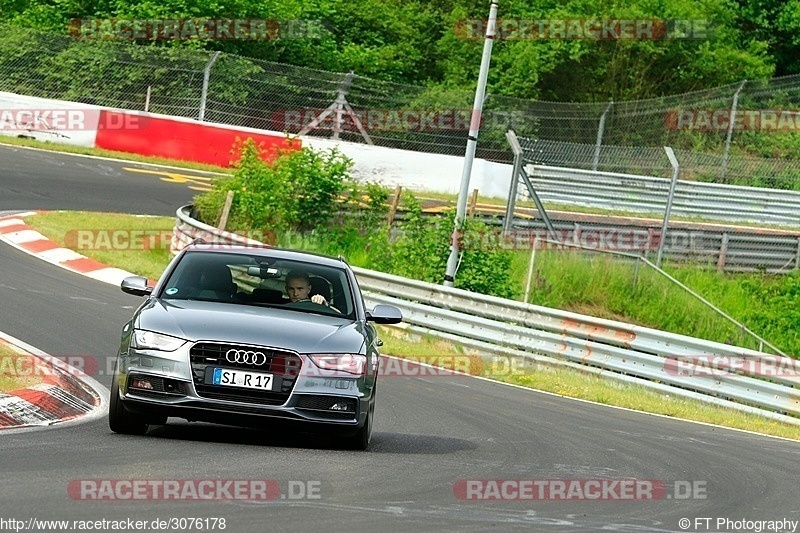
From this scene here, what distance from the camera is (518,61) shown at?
42.8 meters

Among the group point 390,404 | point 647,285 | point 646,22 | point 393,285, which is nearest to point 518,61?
point 646,22

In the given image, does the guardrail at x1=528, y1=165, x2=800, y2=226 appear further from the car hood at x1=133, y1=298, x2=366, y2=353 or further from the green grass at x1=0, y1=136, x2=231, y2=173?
the car hood at x1=133, y1=298, x2=366, y2=353

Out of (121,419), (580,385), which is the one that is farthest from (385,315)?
(580,385)

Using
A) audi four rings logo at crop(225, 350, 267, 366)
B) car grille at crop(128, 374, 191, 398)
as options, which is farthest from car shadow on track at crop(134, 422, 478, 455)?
audi four rings logo at crop(225, 350, 267, 366)

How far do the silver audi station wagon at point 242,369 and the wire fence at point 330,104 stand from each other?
22754 mm

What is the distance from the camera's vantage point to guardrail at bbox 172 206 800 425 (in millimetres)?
16656

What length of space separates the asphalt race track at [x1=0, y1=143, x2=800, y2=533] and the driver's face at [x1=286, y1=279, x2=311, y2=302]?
103cm

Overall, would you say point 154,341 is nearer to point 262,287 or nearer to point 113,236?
point 262,287

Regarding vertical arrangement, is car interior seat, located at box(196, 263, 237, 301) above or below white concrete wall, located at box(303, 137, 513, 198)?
below

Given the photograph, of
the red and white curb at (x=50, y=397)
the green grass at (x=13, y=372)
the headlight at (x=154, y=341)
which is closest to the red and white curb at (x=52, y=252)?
the red and white curb at (x=50, y=397)

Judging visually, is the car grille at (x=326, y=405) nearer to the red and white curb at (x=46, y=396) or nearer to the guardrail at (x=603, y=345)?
the red and white curb at (x=46, y=396)

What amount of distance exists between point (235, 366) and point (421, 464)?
1.38 m

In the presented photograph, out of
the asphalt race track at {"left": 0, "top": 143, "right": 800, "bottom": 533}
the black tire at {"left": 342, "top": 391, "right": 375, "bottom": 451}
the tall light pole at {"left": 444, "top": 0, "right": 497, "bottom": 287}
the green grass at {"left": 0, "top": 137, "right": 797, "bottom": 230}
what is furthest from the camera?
the green grass at {"left": 0, "top": 137, "right": 797, "bottom": 230}

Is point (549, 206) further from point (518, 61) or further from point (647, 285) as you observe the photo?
point (518, 61)
